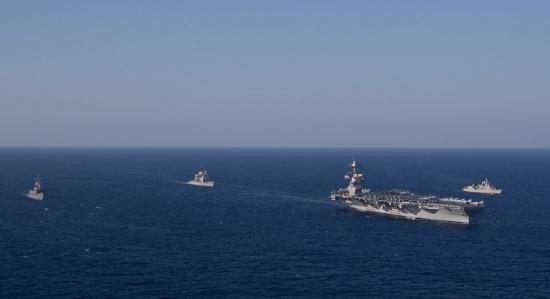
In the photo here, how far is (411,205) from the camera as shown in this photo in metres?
160

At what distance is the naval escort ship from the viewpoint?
152m

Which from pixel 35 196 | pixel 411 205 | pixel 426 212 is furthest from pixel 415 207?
pixel 35 196

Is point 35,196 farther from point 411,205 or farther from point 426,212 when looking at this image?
point 426,212

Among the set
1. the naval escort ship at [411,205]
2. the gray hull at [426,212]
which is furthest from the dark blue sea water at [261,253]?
the naval escort ship at [411,205]

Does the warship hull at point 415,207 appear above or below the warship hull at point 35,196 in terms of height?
above

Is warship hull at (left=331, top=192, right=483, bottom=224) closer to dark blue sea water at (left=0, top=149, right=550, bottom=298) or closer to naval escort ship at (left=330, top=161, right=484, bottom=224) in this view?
naval escort ship at (left=330, top=161, right=484, bottom=224)

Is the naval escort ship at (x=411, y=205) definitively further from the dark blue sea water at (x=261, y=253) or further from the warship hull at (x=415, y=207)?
the dark blue sea water at (x=261, y=253)

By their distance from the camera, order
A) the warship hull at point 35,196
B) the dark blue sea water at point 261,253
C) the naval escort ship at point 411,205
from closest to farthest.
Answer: the dark blue sea water at point 261,253 < the naval escort ship at point 411,205 < the warship hull at point 35,196

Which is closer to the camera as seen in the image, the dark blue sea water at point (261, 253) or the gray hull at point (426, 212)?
the dark blue sea water at point (261, 253)

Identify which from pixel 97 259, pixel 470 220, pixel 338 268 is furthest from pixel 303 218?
pixel 97 259

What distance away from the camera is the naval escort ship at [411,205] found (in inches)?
6004

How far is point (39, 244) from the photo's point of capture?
113500 mm

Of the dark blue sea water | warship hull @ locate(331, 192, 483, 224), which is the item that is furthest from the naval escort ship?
the dark blue sea water

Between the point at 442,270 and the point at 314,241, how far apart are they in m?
31.1
